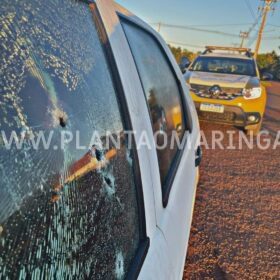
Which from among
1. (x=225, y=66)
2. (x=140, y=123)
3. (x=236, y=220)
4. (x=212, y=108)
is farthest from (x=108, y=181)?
(x=225, y=66)

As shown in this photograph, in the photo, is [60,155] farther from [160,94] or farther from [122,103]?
[160,94]

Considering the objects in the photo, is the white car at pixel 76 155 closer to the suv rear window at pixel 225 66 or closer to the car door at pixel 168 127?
the car door at pixel 168 127

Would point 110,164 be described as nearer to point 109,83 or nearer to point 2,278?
point 109,83

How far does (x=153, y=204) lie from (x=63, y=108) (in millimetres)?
484

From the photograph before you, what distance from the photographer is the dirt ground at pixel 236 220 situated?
8.48 feet

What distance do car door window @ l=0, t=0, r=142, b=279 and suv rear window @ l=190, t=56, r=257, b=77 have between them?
268 inches

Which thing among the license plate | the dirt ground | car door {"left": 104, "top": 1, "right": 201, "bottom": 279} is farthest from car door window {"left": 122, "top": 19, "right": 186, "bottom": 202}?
the license plate

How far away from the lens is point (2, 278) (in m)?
0.50

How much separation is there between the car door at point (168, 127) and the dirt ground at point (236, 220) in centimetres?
102

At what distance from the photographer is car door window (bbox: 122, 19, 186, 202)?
133 cm

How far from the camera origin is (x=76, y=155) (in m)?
0.76

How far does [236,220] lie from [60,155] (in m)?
2.98

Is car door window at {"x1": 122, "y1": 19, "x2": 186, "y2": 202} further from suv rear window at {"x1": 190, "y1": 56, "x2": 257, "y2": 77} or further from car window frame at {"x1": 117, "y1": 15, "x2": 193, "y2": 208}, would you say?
suv rear window at {"x1": 190, "y1": 56, "x2": 257, "y2": 77}

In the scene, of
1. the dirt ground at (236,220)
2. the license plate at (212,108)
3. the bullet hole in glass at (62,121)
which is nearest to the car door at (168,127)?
the bullet hole in glass at (62,121)
